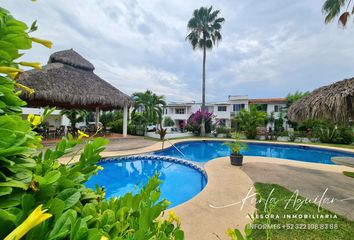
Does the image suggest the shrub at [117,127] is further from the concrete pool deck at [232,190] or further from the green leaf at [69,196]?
the green leaf at [69,196]

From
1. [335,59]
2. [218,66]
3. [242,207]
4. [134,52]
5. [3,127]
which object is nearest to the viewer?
[3,127]

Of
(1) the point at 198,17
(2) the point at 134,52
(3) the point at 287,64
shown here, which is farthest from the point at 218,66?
(2) the point at 134,52

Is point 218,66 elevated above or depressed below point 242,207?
above

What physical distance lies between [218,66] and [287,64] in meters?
8.85

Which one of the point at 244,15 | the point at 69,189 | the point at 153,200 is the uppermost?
the point at 244,15

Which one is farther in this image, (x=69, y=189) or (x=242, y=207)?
(x=242, y=207)

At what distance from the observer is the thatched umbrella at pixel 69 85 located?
12.8 metres

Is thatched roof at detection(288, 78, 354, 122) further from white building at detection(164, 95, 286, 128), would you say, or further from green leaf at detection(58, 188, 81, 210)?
white building at detection(164, 95, 286, 128)

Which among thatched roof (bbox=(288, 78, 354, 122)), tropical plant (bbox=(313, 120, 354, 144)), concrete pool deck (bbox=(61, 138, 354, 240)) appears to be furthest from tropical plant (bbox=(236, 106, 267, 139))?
thatched roof (bbox=(288, 78, 354, 122))

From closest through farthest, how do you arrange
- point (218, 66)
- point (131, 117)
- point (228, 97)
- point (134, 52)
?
point (134, 52)
point (131, 117)
point (218, 66)
point (228, 97)

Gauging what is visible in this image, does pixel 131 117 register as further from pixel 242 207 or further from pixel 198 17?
pixel 242 207

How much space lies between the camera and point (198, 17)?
22234 mm

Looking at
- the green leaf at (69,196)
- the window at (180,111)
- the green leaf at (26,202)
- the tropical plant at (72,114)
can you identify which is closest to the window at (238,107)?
the window at (180,111)

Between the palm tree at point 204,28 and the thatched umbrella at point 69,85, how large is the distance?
1108cm
